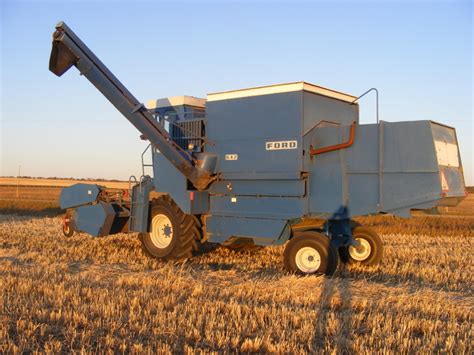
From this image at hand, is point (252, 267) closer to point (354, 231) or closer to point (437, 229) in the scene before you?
point (354, 231)

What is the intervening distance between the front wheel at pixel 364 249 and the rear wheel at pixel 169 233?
2638 millimetres

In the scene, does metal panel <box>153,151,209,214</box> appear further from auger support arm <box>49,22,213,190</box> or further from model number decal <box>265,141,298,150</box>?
model number decal <box>265,141,298,150</box>

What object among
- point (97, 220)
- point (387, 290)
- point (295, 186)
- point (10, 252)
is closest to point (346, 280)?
point (387, 290)

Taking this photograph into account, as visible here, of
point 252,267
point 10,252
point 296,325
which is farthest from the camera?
point 10,252

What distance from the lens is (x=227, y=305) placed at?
17.1 feet

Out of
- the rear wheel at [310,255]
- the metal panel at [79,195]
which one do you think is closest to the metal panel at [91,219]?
the metal panel at [79,195]

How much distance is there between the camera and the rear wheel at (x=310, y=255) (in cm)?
749

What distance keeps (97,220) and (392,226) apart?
31.3 feet

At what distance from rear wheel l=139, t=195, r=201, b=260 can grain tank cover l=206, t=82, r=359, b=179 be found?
115 cm

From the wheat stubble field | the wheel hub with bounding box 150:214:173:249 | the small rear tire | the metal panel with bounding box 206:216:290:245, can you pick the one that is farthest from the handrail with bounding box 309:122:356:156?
the small rear tire

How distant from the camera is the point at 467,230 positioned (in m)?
15.0

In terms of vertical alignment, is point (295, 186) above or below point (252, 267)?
above

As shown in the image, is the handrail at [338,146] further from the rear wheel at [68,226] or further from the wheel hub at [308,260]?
the rear wheel at [68,226]

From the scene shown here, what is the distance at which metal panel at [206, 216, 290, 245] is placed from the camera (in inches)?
315
